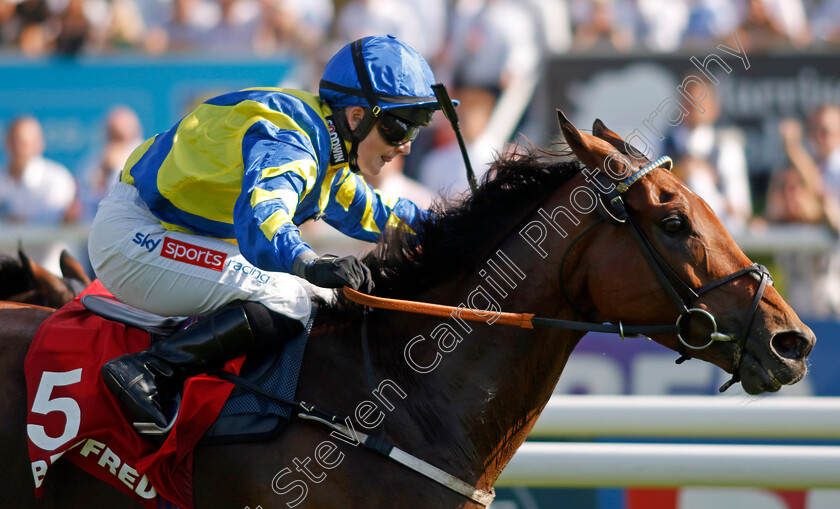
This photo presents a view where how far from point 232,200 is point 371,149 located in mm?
506

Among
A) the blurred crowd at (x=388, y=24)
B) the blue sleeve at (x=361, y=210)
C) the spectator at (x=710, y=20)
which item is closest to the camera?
the blue sleeve at (x=361, y=210)

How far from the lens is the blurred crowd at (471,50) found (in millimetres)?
7105

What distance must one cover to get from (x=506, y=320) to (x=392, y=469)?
22.6 inches

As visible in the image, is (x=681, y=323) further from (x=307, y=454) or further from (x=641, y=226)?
(x=307, y=454)

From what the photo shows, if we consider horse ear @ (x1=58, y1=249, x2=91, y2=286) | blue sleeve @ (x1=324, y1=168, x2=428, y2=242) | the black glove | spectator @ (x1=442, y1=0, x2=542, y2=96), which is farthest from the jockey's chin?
spectator @ (x1=442, y1=0, x2=542, y2=96)

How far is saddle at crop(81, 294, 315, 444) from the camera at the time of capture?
8.75 feet

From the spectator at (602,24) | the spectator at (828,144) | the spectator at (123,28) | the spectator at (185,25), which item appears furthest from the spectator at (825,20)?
the spectator at (123,28)

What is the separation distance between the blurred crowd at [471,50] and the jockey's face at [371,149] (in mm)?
3405

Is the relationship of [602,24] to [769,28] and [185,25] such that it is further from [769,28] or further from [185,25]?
[185,25]

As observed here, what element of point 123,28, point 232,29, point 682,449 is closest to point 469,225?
point 682,449

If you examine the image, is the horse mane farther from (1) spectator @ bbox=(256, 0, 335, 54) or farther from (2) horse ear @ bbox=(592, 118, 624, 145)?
(1) spectator @ bbox=(256, 0, 335, 54)

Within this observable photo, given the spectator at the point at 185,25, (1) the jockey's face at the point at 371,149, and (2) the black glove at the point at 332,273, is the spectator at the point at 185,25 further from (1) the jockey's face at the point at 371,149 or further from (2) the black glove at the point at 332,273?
(2) the black glove at the point at 332,273

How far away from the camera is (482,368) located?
2795mm

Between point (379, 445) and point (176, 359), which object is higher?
point (176, 359)
